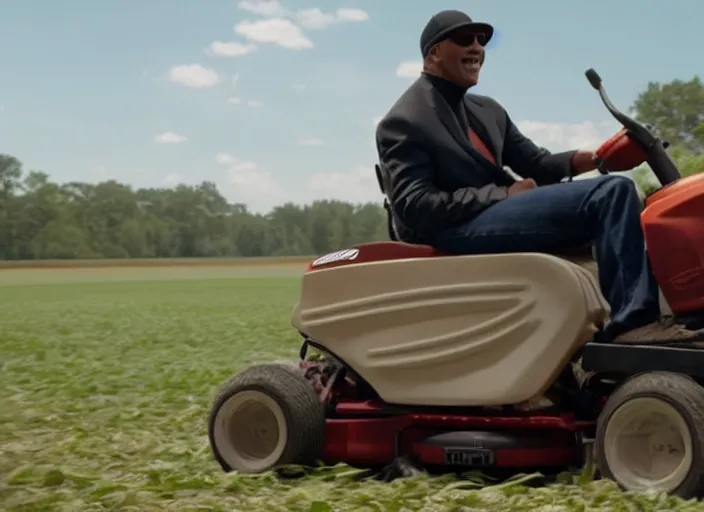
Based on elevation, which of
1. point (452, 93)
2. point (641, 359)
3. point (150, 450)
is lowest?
point (150, 450)

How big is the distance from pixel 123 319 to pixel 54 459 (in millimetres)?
9143

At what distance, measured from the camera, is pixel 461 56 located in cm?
372

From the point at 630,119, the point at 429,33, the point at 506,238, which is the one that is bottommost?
the point at 506,238

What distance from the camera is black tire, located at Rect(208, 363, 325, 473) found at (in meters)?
3.66

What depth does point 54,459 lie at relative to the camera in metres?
4.09

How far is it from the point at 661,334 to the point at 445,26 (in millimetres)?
1271

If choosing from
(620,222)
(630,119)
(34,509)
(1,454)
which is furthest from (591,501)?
(1,454)

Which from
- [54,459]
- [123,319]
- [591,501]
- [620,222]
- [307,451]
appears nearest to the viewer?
[591,501]

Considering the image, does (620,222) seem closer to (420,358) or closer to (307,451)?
(420,358)

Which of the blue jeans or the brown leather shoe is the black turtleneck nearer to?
the blue jeans

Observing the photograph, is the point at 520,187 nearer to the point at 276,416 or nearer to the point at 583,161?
the point at 583,161

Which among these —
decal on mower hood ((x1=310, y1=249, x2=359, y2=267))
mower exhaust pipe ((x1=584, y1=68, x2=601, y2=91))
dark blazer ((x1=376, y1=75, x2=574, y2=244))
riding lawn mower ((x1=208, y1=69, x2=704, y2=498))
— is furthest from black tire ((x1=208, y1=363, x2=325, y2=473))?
mower exhaust pipe ((x1=584, y1=68, x2=601, y2=91))

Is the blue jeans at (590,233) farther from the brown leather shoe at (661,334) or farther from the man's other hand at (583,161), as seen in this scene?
the man's other hand at (583,161)

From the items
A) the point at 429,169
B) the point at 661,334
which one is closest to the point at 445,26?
the point at 429,169
